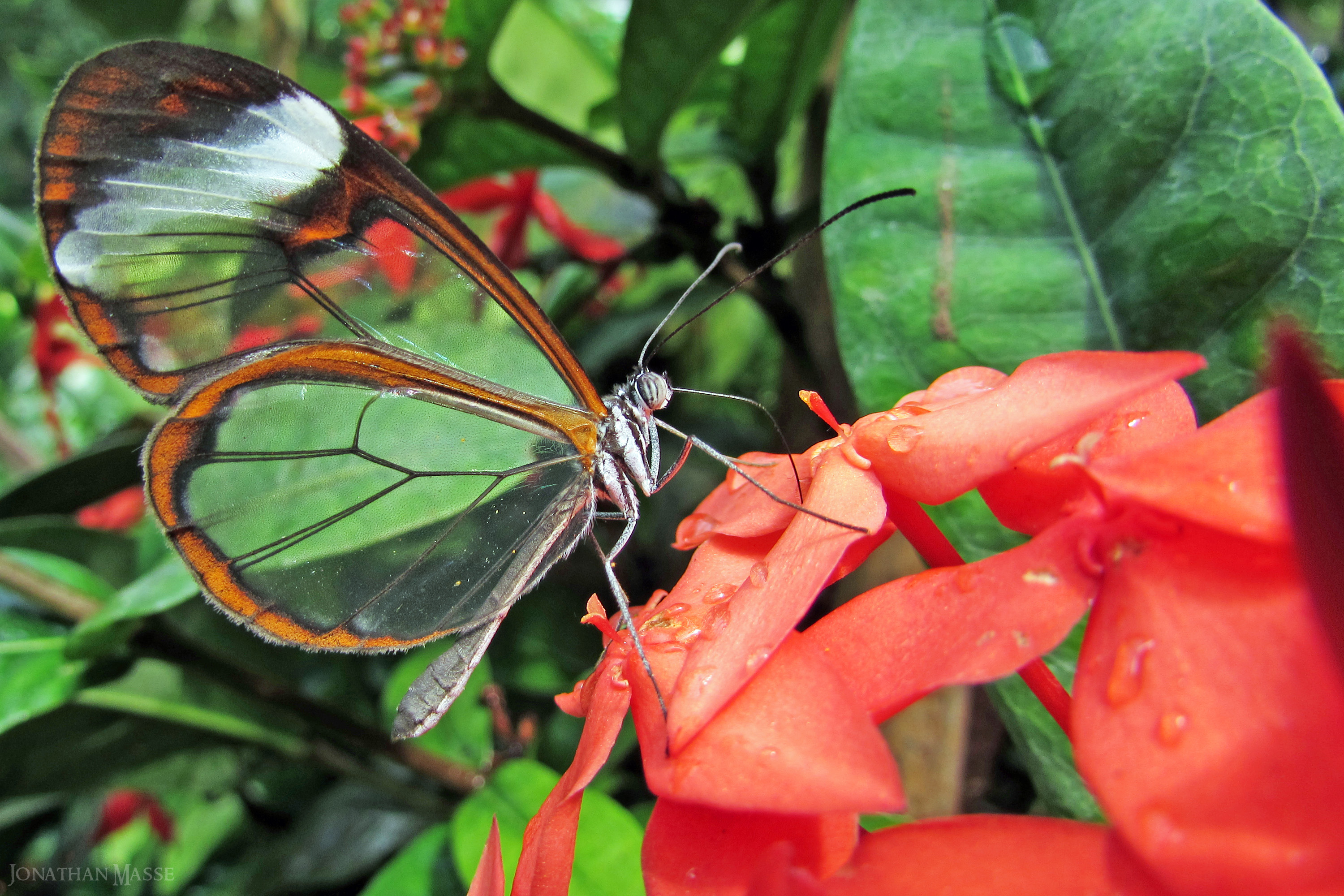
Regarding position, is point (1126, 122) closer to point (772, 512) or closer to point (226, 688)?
point (772, 512)

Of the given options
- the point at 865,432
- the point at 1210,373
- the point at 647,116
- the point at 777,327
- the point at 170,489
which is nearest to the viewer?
the point at 865,432

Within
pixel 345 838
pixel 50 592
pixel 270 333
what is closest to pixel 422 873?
pixel 345 838

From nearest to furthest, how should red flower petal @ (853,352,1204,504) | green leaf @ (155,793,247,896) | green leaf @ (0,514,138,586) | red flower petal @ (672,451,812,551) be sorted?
red flower petal @ (853,352,1204,504)
red flower petal @ (672,451,812,551)
green leaf @ (0,514,138,586)
green leaf @ (155,793,247,896)

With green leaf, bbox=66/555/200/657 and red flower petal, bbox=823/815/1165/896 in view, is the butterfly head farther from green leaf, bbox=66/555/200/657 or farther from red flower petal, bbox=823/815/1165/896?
red flower petal, bbox=823/815/1165/896

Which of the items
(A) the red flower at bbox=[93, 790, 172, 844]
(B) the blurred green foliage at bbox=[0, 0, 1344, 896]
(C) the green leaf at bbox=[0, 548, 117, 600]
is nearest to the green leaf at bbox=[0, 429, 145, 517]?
(B) the blurred green foliage at bbox=[0, 0, 1344, 896]

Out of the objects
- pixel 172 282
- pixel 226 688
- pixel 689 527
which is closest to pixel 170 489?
pixel 172 282

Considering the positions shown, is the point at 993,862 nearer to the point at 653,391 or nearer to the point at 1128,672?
the point at 1128,672
